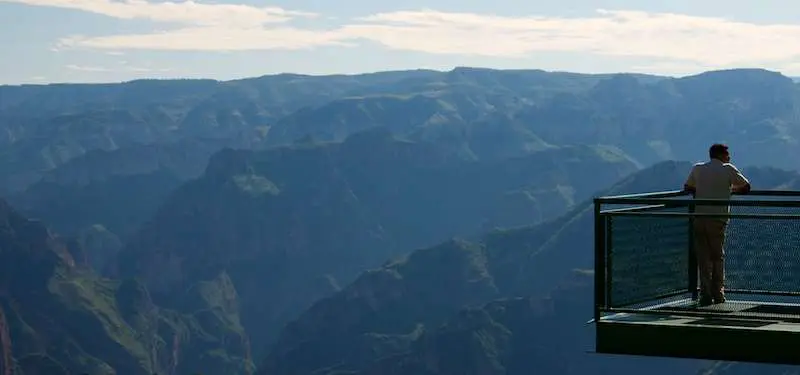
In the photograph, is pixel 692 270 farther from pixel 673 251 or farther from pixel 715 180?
pixel 715 180

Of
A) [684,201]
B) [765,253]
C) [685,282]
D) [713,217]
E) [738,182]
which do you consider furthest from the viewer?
[685,282]

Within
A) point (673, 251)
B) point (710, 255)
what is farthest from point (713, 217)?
point (673, 251)

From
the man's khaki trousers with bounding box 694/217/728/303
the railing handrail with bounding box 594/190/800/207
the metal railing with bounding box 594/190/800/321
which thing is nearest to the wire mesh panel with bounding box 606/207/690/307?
the metal railing with bounding box 594/190/800/321

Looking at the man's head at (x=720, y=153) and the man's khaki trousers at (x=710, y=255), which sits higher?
the man's head at (x=720, y=153)

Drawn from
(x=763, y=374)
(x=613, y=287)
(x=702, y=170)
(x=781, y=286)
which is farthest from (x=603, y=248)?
(x=763, y=374)

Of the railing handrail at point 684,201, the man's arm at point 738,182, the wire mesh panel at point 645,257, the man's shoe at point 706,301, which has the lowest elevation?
the man's shoe at point 706,301

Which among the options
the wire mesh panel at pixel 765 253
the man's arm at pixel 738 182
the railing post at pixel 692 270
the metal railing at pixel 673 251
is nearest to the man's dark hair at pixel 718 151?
the man's arm at pixel 738 182

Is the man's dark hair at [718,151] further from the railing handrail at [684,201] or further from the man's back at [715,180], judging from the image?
the railing handrail at [684,201]
